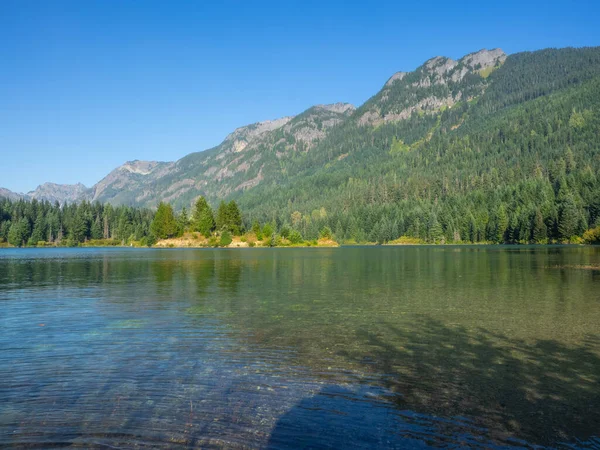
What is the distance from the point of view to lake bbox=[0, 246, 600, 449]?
10.9 m

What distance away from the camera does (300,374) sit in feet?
51.5

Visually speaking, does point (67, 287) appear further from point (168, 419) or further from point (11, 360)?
point (168, 419)

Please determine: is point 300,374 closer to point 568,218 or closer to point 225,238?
point 225,238

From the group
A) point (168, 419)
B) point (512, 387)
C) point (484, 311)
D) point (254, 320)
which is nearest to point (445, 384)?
point (512, 387)

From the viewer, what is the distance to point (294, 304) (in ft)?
107

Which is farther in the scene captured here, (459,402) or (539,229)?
(539,229)

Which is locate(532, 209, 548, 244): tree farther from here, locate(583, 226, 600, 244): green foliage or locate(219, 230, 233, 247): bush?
locate(219, 230, 233, 247): bush

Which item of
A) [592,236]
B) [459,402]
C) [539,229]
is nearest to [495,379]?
[459,402]

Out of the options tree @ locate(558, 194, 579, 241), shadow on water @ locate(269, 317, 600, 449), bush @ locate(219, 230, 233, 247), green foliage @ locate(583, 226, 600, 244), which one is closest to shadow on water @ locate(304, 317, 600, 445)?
shadow on water @ locate(269, 317, 600, 449)

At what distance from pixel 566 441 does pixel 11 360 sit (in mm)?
20885

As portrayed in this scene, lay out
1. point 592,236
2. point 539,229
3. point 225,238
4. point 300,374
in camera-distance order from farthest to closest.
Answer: point 225,238 → point 539,229 → point 592,236 → point 300,374

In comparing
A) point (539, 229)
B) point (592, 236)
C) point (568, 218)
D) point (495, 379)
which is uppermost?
point (568, 218)

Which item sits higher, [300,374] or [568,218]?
[568,218]

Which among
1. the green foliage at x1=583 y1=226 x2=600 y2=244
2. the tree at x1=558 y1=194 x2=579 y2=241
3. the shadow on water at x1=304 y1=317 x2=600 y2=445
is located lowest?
the shadow on water at x1=304 y1=317 x2=600 y2=445
